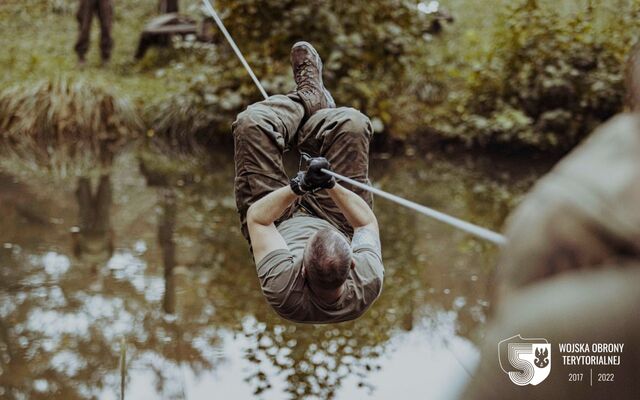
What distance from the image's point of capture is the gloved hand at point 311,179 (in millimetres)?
2197

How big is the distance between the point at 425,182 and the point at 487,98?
61.3 inches

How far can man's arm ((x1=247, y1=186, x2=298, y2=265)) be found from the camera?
2.25 m

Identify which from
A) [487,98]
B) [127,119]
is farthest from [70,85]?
[487,98]

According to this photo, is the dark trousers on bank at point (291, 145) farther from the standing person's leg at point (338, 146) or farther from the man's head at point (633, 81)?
the man's head at point (633, 81)

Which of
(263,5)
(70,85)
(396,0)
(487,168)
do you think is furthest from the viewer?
(70,85)

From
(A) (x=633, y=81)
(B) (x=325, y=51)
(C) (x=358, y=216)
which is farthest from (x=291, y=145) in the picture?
(B) (x=325, y=51)

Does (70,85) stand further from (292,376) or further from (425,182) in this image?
(292,376)

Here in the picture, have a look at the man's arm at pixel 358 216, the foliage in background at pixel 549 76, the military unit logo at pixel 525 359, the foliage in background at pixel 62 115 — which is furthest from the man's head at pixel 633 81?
the foliage in background at pixel 62 115

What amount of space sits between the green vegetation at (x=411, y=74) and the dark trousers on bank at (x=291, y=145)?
177 inches

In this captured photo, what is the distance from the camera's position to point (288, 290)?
85.9 inches

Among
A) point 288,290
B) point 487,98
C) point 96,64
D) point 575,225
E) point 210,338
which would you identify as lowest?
point 96,64

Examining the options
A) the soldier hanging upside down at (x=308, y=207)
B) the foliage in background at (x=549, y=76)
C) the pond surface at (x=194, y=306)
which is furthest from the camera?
the foliage in background at (x=549, y=76)

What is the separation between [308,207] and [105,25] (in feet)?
26.8

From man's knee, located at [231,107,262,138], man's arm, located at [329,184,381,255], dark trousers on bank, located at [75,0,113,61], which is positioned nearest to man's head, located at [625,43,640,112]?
man's arm, located at [329,184,381,255]
